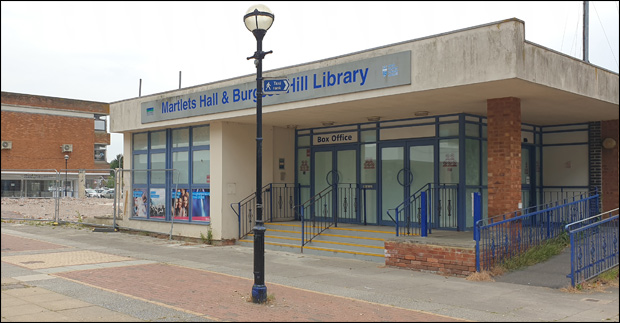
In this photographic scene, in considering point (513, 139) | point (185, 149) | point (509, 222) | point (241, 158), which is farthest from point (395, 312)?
point (185, 149)

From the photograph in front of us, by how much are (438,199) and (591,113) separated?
4.30m

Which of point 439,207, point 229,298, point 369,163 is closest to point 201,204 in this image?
point 369,163

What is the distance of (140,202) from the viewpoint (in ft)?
61.0

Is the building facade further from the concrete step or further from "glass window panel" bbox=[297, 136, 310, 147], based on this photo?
the concrete step

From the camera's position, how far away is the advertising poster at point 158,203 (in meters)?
17.7

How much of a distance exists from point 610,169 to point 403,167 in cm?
539

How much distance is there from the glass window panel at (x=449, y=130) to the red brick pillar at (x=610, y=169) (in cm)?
429

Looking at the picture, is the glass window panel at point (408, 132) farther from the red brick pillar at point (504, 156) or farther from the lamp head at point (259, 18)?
the lamp head at point (259, 18)

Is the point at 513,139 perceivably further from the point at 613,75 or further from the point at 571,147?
the point at 571,147

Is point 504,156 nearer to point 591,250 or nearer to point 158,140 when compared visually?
point 591,250

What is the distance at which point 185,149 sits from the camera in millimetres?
16984

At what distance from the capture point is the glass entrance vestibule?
13.4 m

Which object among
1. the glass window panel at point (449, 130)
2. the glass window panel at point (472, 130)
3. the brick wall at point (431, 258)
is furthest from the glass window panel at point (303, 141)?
the brick wall at point (431, 258)

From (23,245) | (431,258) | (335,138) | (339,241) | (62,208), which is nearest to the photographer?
(431,258)
